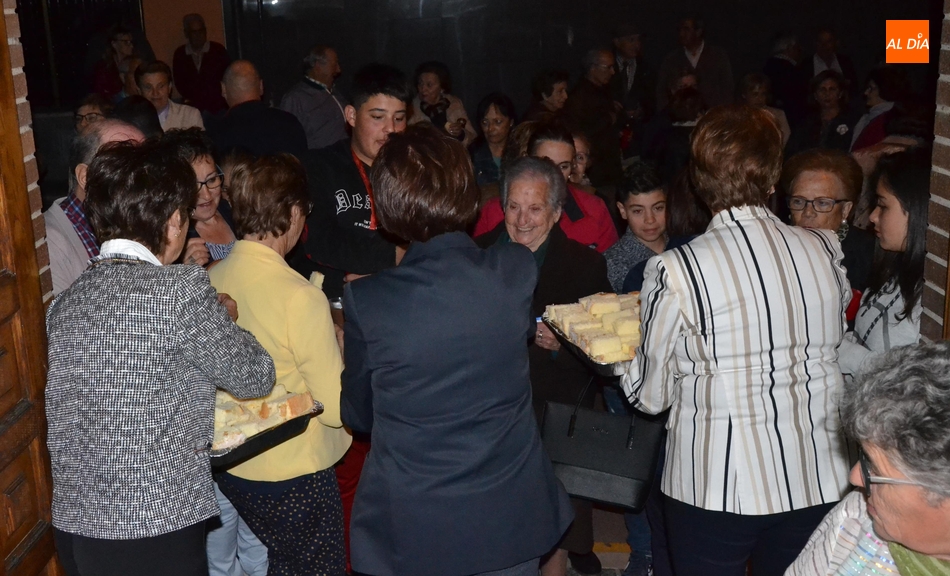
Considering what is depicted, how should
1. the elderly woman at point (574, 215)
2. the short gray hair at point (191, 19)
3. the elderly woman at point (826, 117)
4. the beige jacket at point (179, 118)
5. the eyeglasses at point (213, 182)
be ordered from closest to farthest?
the eyeglasses at point (213, 182) < the elderly woman at point (574, 215) < the beige jacket at point (179, 118) < the elderly woman at point (826, 117) < the short gray hair at point (191, 19)

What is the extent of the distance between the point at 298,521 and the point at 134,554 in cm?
80

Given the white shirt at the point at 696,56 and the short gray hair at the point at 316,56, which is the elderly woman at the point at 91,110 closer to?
the short gray hair at the point at 316,56

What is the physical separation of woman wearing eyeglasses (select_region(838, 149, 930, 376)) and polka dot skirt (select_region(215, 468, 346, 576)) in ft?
6.20

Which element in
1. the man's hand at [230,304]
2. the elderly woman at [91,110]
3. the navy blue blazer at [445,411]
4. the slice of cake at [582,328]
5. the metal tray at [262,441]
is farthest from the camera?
the elderly woman at [91,110]

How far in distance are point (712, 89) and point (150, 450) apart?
8.71 meters

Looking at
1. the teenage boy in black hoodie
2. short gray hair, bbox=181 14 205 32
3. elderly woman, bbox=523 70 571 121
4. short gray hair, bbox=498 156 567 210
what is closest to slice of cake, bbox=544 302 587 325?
short gray hair, bbox=498 156 567 210

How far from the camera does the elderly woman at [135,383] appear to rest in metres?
2.46

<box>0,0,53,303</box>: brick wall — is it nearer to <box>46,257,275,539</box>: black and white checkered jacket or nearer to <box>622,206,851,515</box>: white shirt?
<box>46,257,275,539</box>: black and white checkered jacket

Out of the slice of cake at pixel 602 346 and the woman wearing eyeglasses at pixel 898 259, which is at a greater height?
the woman wearing eyeglasses at pixel 898 259

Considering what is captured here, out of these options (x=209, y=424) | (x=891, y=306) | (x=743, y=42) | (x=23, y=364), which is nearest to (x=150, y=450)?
(x=209, y=424)

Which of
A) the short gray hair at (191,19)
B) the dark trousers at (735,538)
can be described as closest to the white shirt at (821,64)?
→ the short gray hair at (191,19)

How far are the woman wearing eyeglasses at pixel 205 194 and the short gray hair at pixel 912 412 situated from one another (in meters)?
2.70

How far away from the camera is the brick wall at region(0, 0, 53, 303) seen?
2822 millimetres

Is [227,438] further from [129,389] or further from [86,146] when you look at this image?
[86,146]
